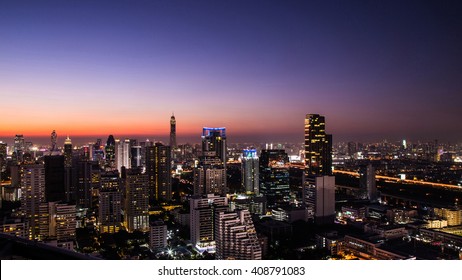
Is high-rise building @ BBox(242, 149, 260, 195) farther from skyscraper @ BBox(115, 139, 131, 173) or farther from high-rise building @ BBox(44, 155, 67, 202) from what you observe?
high-rise building @ BBox(44, 155, 67, 202)

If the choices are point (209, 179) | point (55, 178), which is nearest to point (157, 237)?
point (55, 178)

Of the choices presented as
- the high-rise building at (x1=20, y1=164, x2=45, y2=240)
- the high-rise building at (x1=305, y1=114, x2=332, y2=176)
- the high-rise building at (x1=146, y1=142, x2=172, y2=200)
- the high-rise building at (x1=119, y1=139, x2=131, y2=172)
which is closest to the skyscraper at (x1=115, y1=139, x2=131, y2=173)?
the high-rise building at (x1=119, y1=139, x2=131, y2=172)

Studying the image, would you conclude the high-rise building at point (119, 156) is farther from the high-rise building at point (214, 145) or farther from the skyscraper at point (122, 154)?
the high-rise building at point (214, 145)

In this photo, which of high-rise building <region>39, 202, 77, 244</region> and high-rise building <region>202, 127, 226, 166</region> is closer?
high-rise building <region>39, 202, 77, 244</region>

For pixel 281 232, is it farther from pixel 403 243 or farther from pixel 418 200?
pixel 418 200

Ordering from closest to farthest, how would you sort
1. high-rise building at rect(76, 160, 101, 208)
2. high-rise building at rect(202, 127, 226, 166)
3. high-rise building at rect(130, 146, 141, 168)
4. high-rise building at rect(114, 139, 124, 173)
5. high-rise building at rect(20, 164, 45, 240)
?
1. high-rise building at rect(20, 164, 45, 240)
2. high-rise building at rect(76, 160, 101, 208)
3. high-rise building at rect(202, 127, 226, 166)
4. high-rise building at rect(114, 139, 124, 173)
5. high-rise building at rect(130, 146, 141, 168)

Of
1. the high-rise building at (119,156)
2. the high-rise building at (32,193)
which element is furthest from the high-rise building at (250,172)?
the high-rise building at (32,193)
